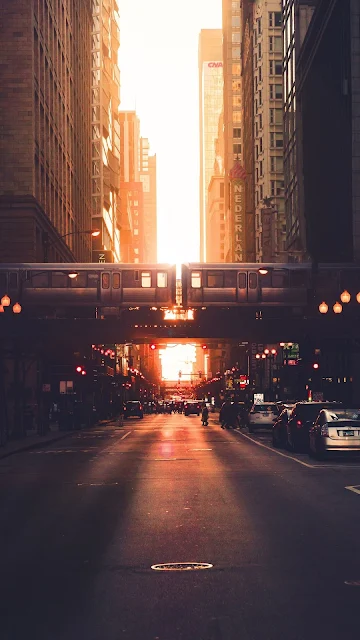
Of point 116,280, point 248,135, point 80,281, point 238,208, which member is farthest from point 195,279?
point 238,208

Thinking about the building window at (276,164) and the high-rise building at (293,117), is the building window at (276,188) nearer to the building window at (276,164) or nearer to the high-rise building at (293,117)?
the building window at (276,164)

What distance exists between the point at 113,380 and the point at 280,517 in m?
105

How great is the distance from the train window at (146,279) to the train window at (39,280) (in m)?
5.65

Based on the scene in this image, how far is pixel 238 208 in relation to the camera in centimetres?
18750

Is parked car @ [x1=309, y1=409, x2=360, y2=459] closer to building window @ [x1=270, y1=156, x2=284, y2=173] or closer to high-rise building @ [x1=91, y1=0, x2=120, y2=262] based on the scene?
high-rise building @ [x1=91, y1=0, x2=120, y2=262]

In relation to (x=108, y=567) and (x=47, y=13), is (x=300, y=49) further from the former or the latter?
(x=108, y=567)

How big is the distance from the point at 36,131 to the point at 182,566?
61.5 m

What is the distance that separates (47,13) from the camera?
77.4 metres

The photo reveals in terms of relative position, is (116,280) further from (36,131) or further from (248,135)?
(248,135)

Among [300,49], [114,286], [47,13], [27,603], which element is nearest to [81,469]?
[27,603]

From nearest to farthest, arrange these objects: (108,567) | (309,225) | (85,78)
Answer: (108,567), (309,225), (85,78)

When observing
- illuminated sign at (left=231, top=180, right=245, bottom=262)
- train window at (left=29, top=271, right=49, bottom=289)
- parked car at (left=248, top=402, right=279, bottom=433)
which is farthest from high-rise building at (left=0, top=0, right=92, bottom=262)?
illuminated sign at (left=231, top=180, right=245, bottom=262)

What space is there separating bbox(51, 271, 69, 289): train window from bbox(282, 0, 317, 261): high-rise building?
3606 cm

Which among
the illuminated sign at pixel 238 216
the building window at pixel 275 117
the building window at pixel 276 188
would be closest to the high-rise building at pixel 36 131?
the building window at pixel 276 188
